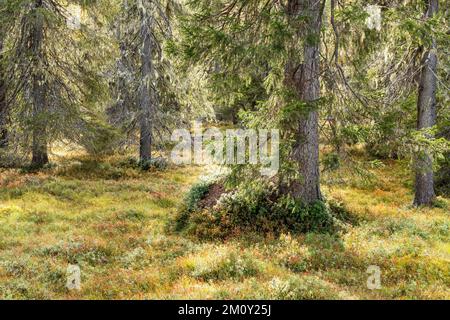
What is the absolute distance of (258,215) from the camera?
40.1ft

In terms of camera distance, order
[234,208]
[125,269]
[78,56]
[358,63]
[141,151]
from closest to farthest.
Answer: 1. [125,269]
2. [234,208]
3. [358,63]
4. [78,56]
5. [141,151]

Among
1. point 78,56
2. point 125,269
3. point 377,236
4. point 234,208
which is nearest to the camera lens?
point 125,269

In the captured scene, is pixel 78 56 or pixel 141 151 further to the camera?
pixel 141 151

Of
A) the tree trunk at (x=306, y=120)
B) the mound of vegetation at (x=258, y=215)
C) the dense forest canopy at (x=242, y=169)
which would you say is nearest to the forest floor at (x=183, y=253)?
the dense forest canopy at (x=242, y=169)

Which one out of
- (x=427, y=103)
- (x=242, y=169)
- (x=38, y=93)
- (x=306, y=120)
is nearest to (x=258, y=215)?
(x=242, y=169)

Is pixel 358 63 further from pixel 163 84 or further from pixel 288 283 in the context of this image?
pixel 163 84

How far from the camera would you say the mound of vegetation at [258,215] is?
38.9 ft

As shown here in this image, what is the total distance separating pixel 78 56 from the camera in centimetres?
1941

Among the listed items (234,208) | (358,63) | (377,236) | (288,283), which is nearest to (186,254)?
(234,208)

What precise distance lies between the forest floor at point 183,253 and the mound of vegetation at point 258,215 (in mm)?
558

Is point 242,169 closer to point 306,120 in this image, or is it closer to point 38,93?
point 306,120

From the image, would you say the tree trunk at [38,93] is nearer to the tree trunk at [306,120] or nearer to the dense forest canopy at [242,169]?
the dense forest canopy at [242,169]
